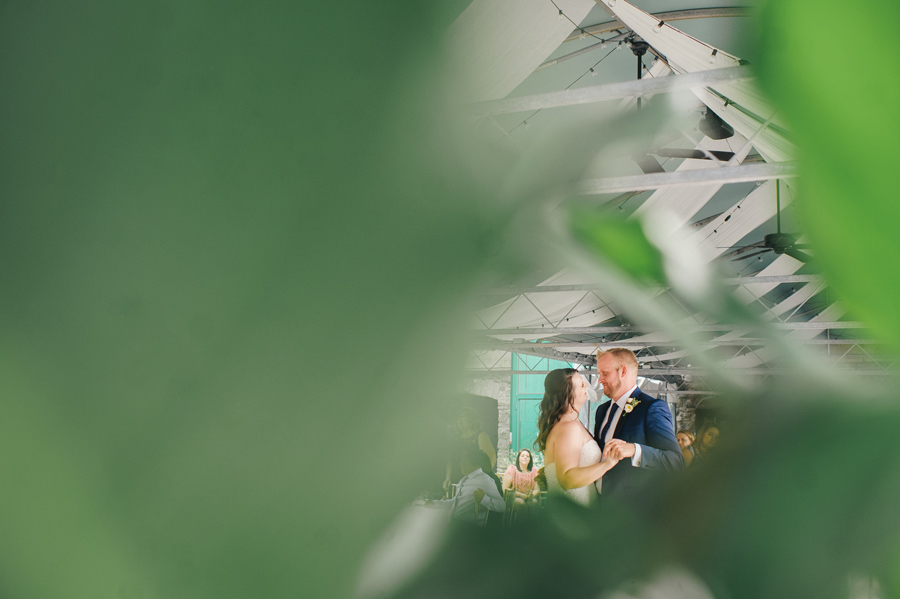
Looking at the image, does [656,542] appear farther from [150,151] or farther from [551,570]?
[150,151]

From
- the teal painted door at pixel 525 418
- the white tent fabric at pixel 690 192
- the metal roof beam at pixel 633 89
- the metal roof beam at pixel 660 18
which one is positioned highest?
the metal roof beam at pixel 660 18

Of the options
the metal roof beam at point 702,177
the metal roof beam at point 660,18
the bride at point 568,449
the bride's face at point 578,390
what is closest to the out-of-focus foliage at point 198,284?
the bride at point 568,449

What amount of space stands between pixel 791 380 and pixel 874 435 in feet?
0.08

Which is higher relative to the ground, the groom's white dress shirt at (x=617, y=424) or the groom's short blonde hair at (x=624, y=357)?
the groom's short blonde hair at (x=624, y=357)

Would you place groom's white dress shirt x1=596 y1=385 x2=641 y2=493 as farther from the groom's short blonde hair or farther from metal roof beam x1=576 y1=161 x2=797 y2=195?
metal roof beam x1=576 y1=161 x2=797 y2=195

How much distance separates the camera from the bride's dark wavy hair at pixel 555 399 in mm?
769

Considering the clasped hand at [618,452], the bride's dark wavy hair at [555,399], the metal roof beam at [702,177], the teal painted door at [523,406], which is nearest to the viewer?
the clasped hand at [618,452]

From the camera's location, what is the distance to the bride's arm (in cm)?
29

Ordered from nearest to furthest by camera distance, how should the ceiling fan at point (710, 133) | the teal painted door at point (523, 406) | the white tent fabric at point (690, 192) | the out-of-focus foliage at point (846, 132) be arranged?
the out-of-focus foliage at point (846, 132), the ceiling fan at point (710, 133), the white tent fabric at point (690, 192), the teal painted door at point (523, 406)

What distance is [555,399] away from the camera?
0.79 m

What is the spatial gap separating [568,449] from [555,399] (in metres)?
0.41

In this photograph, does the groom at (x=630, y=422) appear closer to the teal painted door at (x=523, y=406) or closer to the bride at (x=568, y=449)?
the bride at (x=568, y=449)

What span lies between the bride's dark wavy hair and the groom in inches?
2.6

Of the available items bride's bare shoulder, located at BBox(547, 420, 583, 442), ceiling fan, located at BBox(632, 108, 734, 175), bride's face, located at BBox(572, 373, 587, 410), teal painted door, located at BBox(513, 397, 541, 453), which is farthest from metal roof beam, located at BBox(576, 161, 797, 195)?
teal painted door, located at BBox(513, 397, 541, 453)
